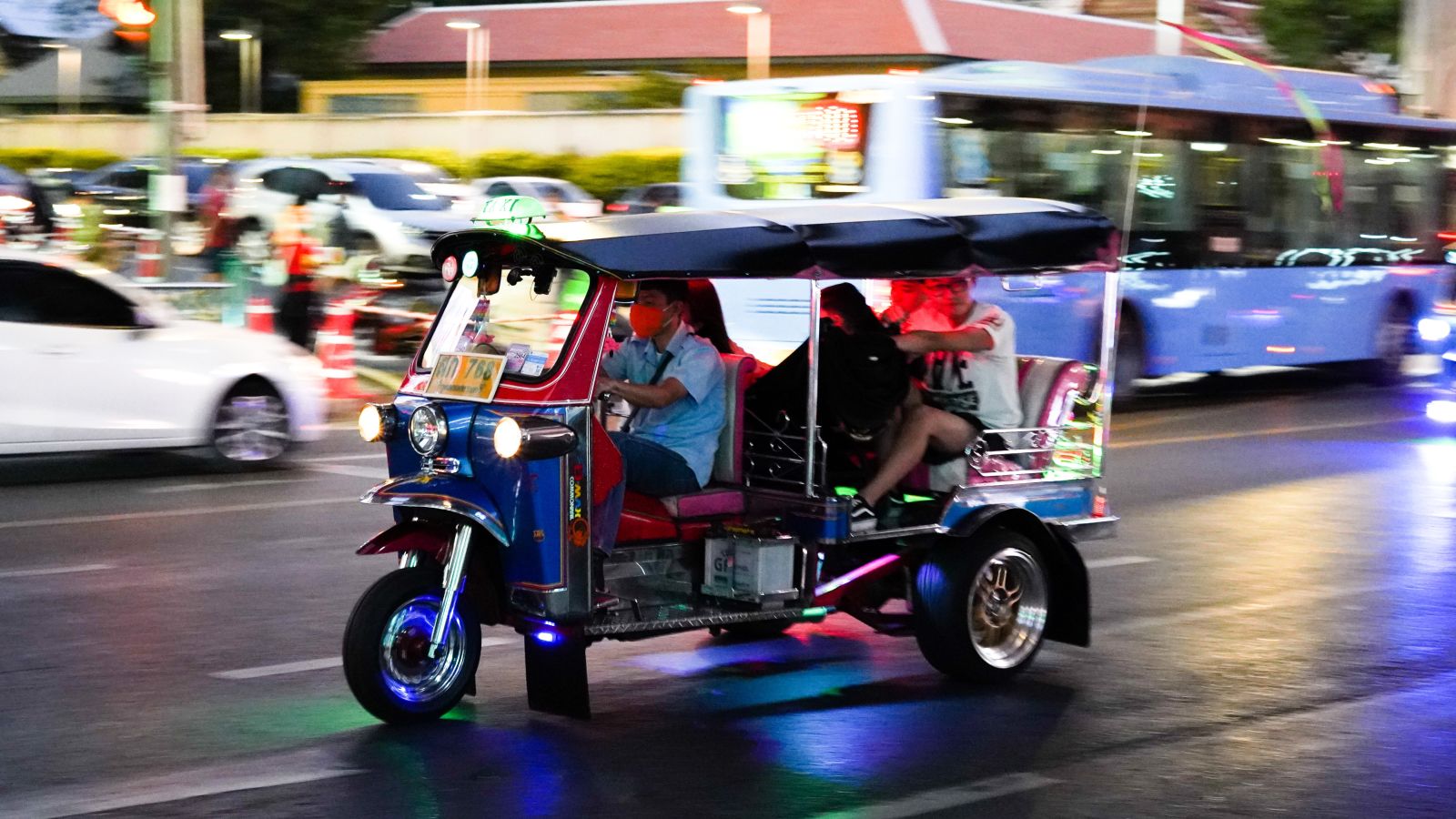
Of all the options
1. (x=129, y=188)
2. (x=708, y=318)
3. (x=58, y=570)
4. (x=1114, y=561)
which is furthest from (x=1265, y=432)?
(x=129, y=188)

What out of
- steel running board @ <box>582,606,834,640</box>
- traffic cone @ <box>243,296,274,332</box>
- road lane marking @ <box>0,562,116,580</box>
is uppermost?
traffic cone @ <box>243,296,274,332</box>

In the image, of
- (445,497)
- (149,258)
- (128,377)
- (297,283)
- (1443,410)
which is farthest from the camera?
(149,258)

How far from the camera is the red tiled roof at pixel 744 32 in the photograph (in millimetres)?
47406

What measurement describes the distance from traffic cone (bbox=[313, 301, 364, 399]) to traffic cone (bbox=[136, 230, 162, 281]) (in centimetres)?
255

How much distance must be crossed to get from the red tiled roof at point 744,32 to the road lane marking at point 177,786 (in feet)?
136

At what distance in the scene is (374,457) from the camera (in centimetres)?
1453

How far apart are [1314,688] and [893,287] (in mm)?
2499

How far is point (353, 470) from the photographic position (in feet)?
45.3

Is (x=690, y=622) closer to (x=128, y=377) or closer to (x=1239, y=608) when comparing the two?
(x=1239, y=608)

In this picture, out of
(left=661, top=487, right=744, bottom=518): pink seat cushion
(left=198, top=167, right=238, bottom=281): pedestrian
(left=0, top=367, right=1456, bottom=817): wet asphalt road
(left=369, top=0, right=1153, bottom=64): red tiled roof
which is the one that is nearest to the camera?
(left=0, top=367, right=1456, bottom=817): wet asphalt road

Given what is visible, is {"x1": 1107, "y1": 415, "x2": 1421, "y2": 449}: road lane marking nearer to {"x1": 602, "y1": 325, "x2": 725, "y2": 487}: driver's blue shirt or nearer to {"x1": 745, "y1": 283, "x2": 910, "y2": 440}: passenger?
{"x1": 745, "y1": 283, "x2": 910, "y2": 440}: passenger

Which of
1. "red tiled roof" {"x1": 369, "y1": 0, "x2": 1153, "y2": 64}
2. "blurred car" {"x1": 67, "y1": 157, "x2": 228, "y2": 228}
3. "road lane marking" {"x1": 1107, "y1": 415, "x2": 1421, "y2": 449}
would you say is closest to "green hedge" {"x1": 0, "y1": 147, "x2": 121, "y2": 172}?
"blurred car" {"x1": 67, "y1": 157, "x2": 228, "y2": 228}

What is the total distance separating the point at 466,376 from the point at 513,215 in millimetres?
635

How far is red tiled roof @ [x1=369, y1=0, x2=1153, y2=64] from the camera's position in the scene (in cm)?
4741
